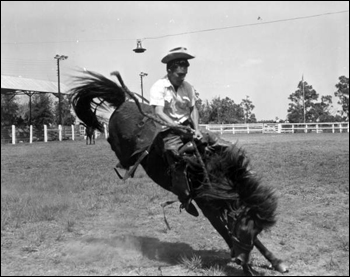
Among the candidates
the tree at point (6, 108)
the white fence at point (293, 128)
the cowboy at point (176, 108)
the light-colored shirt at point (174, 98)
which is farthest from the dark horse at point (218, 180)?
the white fence at point (293, 128)

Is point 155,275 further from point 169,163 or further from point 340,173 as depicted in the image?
point 340,173

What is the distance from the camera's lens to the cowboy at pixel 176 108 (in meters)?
4.21

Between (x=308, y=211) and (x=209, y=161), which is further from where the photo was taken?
(x=308, y=211)

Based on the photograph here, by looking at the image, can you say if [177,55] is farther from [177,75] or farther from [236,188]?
[236,188]

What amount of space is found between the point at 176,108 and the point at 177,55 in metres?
0.57

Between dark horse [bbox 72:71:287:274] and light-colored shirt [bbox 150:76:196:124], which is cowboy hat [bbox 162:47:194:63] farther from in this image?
dark horse [bbox 72:71:287:274]

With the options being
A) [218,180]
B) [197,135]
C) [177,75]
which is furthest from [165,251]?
[177,75]

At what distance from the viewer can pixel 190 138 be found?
13.7 feet

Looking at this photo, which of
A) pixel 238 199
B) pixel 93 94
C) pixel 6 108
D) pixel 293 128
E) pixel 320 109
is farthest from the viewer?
pixel 320 109

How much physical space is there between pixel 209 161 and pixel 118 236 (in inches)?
83.4

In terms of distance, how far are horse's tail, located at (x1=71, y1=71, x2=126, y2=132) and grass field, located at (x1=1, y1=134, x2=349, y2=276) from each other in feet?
4.24

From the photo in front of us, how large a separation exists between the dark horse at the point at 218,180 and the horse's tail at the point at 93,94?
0.5 inches

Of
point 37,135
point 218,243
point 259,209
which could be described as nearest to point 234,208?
point 259,209

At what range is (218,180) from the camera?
399cm
